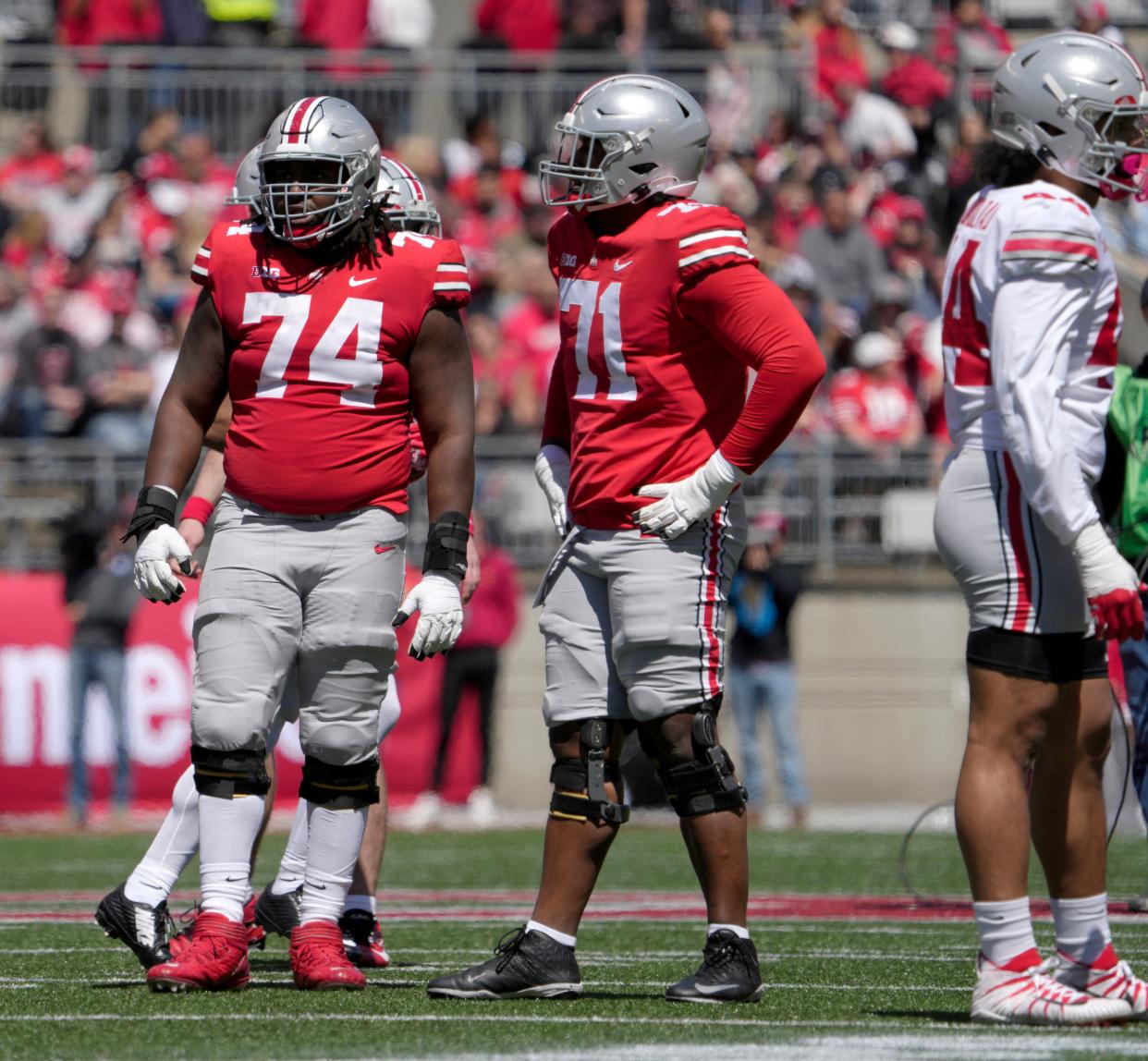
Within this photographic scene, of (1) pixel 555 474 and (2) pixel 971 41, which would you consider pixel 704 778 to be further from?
(2) pixel 971 41

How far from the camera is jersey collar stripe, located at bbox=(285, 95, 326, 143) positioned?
5.72m

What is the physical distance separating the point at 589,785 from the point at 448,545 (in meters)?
0.70

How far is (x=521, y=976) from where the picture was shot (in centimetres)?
537

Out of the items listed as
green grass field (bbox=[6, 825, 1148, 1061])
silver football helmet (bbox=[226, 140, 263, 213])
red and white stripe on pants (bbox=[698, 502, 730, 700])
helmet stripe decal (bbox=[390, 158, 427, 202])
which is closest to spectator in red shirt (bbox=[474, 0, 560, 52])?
green grass field (bbox=[6, 825, 1148, 1061])

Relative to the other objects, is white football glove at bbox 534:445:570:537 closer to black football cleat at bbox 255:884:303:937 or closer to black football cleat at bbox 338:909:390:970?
black football cleat at bbox 338:909:390:970

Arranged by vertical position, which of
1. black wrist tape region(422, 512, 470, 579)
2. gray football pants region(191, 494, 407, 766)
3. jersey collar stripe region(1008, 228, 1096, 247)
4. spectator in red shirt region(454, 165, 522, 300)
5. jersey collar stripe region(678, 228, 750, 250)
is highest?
spectator in red shirt region(454, 165, 522, 300)

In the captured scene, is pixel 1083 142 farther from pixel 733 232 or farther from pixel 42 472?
pixel 42 472

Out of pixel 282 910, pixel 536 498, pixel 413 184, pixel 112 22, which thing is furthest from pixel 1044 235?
pixel 112 22

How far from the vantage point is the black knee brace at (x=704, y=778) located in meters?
5.34

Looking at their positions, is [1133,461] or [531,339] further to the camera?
[531,339]

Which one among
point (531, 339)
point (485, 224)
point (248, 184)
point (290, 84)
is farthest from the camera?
point (290, 84)

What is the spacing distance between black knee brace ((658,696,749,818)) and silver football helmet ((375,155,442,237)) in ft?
5.93

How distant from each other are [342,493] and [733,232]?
1.12 meters

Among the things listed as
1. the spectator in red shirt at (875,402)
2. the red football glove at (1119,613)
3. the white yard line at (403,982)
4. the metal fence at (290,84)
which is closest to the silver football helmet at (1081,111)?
the red football glove at (1119,613)
